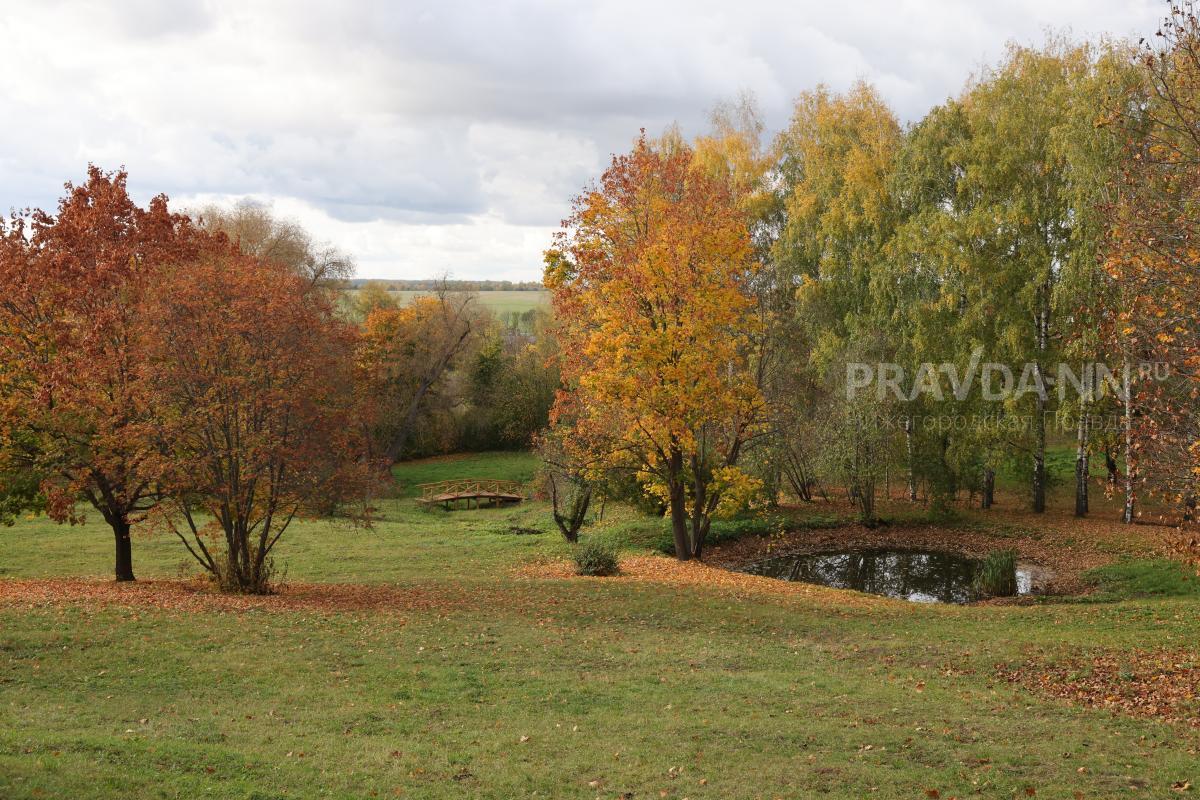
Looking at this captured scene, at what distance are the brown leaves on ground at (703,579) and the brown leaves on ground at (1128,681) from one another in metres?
5.69

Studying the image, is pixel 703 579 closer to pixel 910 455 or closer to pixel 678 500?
pixel 678 500

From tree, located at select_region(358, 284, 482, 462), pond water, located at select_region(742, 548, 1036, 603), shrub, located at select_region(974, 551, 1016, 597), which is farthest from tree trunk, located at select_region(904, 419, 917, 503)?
tree, located at select_region(358, 284, 482, 462)

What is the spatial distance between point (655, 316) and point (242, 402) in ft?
33.5

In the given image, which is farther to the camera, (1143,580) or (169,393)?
(1143,580)

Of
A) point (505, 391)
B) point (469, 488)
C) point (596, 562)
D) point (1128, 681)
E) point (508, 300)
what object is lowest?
point (469, 488)

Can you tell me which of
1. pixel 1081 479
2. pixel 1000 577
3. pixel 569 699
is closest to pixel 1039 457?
pixel 1081 479

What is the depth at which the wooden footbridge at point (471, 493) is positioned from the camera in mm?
43469

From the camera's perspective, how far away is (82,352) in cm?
1830

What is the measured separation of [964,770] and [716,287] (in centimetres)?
1471

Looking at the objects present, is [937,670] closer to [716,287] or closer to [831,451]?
[716,287]

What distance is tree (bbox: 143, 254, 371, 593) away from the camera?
17047 mm

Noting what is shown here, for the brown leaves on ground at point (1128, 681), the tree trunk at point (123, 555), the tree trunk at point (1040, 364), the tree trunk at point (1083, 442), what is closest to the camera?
the brown leaves on ground at point (1128, 681)

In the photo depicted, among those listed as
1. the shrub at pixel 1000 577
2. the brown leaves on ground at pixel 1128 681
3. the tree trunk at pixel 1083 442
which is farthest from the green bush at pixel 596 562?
the tree trunk at pixel 1083 442

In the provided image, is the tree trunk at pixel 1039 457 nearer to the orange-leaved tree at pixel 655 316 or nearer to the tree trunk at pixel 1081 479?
the tree trunk at pixel 1081 479
